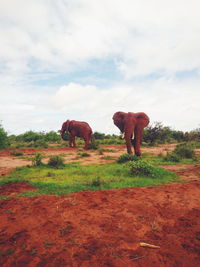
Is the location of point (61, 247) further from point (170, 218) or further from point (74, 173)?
point (74, 173)

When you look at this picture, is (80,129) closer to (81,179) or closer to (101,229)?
(81,179)

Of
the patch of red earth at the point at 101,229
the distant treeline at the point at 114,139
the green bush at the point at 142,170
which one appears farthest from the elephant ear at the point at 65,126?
the patch of red earth at the point at 101,229

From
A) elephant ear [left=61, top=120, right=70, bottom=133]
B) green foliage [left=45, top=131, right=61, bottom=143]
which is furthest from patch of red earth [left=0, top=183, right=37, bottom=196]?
green foliage [left=45, top=131, right=61, bottom=143]

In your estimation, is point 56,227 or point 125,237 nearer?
point 125,237

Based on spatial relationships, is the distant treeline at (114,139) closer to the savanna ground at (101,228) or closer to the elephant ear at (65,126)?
the elephant ear at (65,126)

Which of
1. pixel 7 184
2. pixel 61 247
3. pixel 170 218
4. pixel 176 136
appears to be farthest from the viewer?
pixel 176 136

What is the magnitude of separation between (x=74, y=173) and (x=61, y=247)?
509 cm

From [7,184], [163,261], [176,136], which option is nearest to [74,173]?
[7,184]

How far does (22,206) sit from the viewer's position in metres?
4.49

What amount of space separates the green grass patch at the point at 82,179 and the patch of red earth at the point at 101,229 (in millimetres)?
759

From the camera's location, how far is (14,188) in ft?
19.7

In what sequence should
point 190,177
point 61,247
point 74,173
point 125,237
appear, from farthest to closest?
point 74,173, point 190,177, point 125,237, point 61,247

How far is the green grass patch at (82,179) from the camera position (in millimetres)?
5898

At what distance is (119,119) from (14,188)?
302 inches
